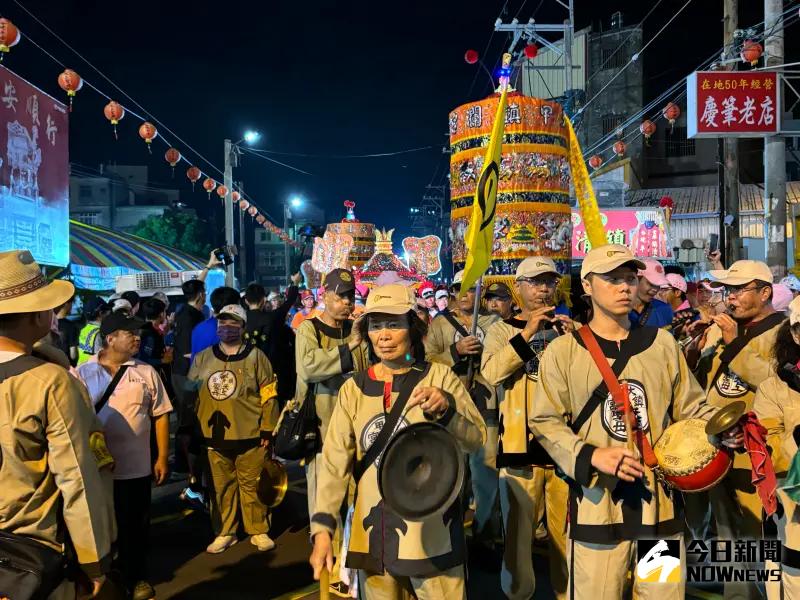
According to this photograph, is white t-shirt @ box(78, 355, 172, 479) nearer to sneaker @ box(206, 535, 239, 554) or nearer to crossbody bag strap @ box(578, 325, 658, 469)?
sneaker @ box(206, 535, 239, 554)

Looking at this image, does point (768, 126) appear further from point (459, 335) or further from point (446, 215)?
point (446, 215)

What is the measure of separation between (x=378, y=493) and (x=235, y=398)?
3.53 meters

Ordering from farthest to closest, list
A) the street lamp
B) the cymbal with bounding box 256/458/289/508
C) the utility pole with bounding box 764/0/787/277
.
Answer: the street lamp → the utility pole with bounding box 764/0/787/277 → the cymbal with bounding box 256/458/289/508

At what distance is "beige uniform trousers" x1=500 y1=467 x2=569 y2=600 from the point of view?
4.96 m

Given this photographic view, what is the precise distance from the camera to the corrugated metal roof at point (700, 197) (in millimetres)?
27531

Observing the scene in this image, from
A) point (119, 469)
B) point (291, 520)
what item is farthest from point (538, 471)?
point (291, 520)

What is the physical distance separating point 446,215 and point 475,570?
255 ft

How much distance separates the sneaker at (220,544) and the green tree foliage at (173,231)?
155ft

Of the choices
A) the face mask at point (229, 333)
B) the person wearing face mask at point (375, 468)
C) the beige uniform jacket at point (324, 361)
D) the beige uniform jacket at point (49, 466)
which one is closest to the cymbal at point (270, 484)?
the face mask at point (229, 333)

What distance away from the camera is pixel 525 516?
5051 millimetres

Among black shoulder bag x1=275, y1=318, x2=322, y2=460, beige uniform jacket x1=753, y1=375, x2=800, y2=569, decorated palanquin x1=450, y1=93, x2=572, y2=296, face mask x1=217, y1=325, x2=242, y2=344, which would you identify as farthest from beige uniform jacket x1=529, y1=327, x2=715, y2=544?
decorated palanquin x1=450, y1=93, x2=572, y2=296

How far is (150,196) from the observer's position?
74.6m

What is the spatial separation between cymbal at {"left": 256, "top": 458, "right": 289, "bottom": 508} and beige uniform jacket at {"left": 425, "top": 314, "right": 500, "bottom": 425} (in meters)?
1.78

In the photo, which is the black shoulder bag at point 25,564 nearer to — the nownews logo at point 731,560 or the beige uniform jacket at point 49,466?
the beige uniform jacket at point 49,466
